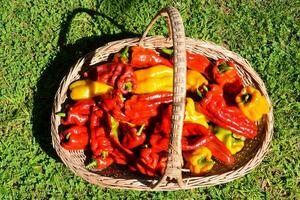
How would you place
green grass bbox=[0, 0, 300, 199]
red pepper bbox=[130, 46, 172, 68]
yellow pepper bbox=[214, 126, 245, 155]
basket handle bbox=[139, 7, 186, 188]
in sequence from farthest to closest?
green grass bbox=[0, 0, 300, 199] < red pepper bbox=[130, 46, 172, 68] < yellow pepper bbox=[214, 126, 245, 155] < basket handle bbox=[139, 7, 186, 188]

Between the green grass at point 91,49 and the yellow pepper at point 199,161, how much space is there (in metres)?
0.46

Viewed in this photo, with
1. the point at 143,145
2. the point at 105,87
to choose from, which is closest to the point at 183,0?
the point at 105,87

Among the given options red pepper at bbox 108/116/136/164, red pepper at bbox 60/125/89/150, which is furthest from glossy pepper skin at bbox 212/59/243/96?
red pepper at bbox 60/125/89/150

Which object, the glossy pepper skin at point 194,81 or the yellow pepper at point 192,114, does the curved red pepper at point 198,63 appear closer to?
the glossy pepper skin at point 194,81

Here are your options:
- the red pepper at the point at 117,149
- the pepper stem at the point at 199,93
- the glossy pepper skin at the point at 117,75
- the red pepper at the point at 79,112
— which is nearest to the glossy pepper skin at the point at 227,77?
the pepper stem at the point at 199,93

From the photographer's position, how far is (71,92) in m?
4.19

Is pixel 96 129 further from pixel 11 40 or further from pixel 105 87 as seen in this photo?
pixel 11 40

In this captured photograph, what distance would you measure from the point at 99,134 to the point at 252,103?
1257 mm

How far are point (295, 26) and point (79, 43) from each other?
87.1 inches

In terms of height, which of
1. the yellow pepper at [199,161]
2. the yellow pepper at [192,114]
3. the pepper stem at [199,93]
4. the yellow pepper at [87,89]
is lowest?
the yellow pepper at [199,161]

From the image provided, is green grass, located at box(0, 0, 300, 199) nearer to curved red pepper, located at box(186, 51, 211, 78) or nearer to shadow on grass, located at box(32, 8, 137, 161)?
shadow on grass, located at box(32, 8, 137, 161)

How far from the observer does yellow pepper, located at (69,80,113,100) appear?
4.11 metres

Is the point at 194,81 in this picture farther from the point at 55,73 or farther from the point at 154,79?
the point at 55,73

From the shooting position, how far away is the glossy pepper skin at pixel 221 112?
12.9 ft
